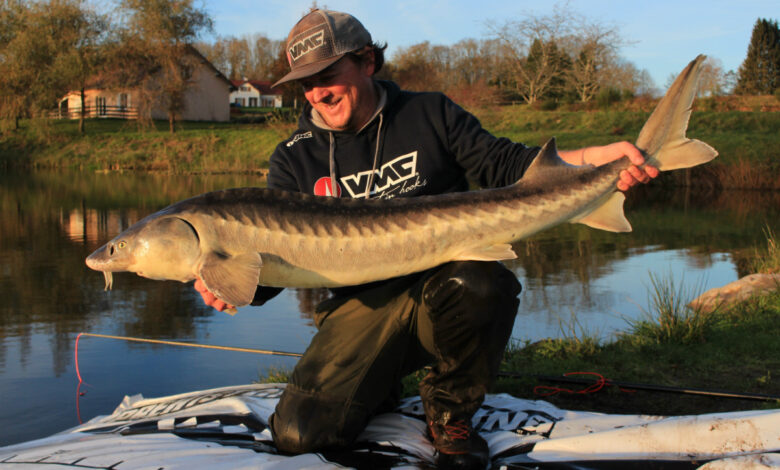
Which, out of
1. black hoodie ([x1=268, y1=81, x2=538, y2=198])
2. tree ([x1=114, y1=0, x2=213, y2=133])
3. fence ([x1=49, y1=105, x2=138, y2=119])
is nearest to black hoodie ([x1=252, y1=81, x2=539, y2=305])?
black hoodie ([x1=268, y1=81, x2=538, y2=198])

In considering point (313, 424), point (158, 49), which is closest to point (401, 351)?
point (313, 424)

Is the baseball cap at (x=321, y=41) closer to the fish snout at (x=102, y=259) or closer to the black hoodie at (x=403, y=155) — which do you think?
the black hoodie at (x=403, y=155)

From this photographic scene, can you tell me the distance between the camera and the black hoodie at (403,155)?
3.11 metres

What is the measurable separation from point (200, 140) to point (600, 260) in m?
24.6

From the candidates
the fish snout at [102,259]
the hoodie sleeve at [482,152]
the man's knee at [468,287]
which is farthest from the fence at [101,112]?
the man's knee at [468,287]

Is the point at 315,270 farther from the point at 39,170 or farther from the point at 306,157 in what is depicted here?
the point at 39,170

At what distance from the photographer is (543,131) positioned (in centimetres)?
2672

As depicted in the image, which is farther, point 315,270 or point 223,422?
point 223,422

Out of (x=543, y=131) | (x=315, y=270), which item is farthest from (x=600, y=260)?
(x=543, y=131)

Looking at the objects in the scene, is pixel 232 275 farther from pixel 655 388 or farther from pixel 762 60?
pixel 762 60

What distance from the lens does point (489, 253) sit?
2.56 metres

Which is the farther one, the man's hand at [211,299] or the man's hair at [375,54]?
the man's hair at [375,54]

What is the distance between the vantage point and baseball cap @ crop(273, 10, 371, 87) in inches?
114

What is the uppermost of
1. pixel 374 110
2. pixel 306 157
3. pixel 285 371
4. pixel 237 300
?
pixel 374 110
